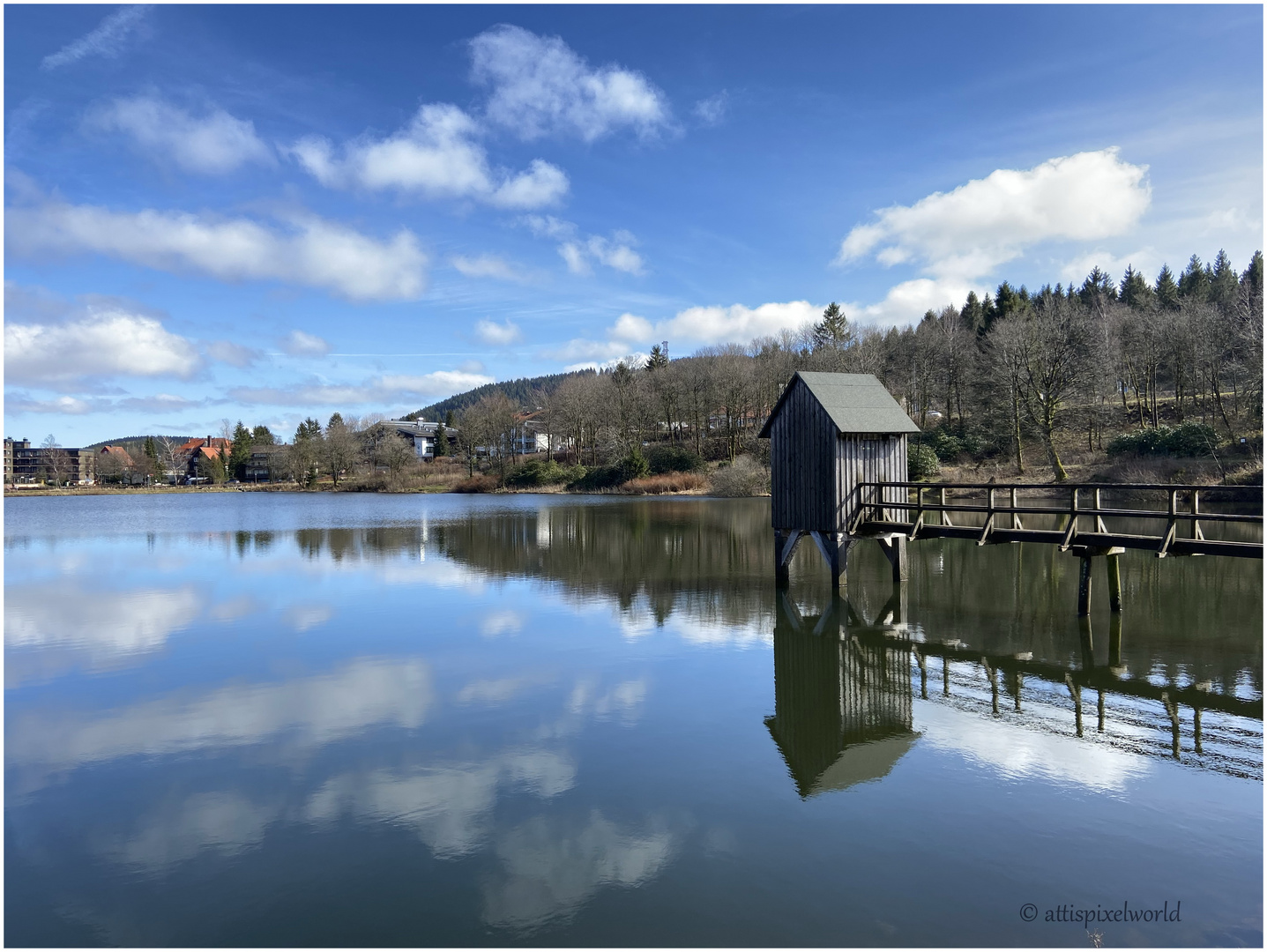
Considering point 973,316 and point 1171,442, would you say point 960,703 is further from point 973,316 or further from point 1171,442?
point 973,316

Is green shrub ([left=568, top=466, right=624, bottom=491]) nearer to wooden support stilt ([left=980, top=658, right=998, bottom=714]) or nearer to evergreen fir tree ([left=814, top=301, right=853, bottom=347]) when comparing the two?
evergreen fir tree ([left=814, top=301, right=853, bottom=347])

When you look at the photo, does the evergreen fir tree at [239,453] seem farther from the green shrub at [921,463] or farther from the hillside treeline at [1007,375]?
the green shrub at [921,463]

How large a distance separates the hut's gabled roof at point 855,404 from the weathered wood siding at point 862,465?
0.28m

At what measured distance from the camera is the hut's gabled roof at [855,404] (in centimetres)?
2108

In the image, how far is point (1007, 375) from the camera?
54.8 meters

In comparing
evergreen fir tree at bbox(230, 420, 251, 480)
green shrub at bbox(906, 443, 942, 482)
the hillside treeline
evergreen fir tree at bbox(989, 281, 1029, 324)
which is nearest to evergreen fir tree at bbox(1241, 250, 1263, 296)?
the hillside treeline

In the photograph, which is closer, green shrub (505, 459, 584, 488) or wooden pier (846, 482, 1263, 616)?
wooden pier (846, 482, 1263, 616)

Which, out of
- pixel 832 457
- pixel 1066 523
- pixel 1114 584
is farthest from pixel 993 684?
pixel 1066 523

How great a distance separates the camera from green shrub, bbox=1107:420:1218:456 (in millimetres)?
45406

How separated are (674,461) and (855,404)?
52.1 metres

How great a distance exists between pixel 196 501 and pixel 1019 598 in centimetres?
7453

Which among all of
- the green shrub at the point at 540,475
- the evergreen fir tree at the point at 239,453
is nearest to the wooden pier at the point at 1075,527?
the green shrub at the point at 540,475

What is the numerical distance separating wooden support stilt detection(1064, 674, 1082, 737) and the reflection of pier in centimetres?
1

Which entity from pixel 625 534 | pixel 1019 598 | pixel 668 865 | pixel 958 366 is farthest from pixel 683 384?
pixel 668 865
